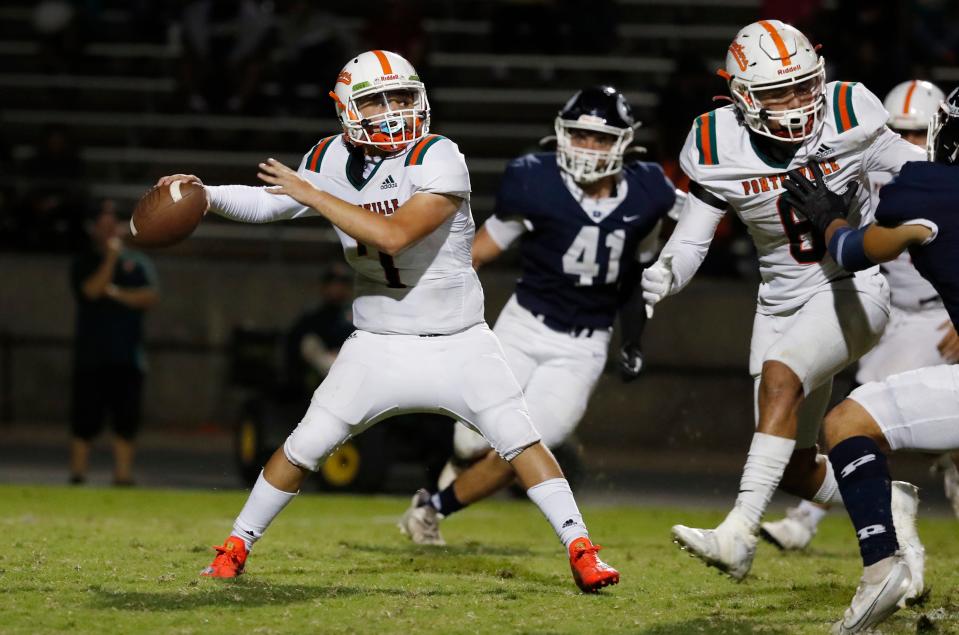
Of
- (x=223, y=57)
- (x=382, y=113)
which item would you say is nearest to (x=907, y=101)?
(x=382, y=113)

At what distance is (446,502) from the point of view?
668cm

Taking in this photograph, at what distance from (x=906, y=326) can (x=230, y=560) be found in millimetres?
3323

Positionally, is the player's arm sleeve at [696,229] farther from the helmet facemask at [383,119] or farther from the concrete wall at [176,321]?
the concrete wall at [176,321]

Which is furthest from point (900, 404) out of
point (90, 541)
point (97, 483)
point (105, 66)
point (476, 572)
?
point (105, 66)

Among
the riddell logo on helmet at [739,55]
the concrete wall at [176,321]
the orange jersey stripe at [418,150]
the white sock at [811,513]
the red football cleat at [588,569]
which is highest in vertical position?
the riddell logo on helmet at [739,55]

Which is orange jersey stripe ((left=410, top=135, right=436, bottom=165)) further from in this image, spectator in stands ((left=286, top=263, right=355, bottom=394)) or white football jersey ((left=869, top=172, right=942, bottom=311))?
spectator in stands ((left=286, top=263, right=355, bottom=394))

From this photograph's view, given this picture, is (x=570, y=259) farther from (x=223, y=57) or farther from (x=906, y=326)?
(x=223, y=57)

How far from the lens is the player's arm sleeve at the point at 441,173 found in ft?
16.7

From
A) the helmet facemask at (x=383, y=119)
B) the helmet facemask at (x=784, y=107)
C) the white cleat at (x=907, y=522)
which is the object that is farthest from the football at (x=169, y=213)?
the white cleat at (x=907, y=522)

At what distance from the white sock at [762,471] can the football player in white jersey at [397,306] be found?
1.84ft

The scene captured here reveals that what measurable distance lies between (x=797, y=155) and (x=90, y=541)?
3307 mm

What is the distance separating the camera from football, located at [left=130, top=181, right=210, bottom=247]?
5109 millimetres

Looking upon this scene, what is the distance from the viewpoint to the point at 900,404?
4523 millimetres

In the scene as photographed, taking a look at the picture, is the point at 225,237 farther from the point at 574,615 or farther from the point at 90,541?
the point at 574,615
